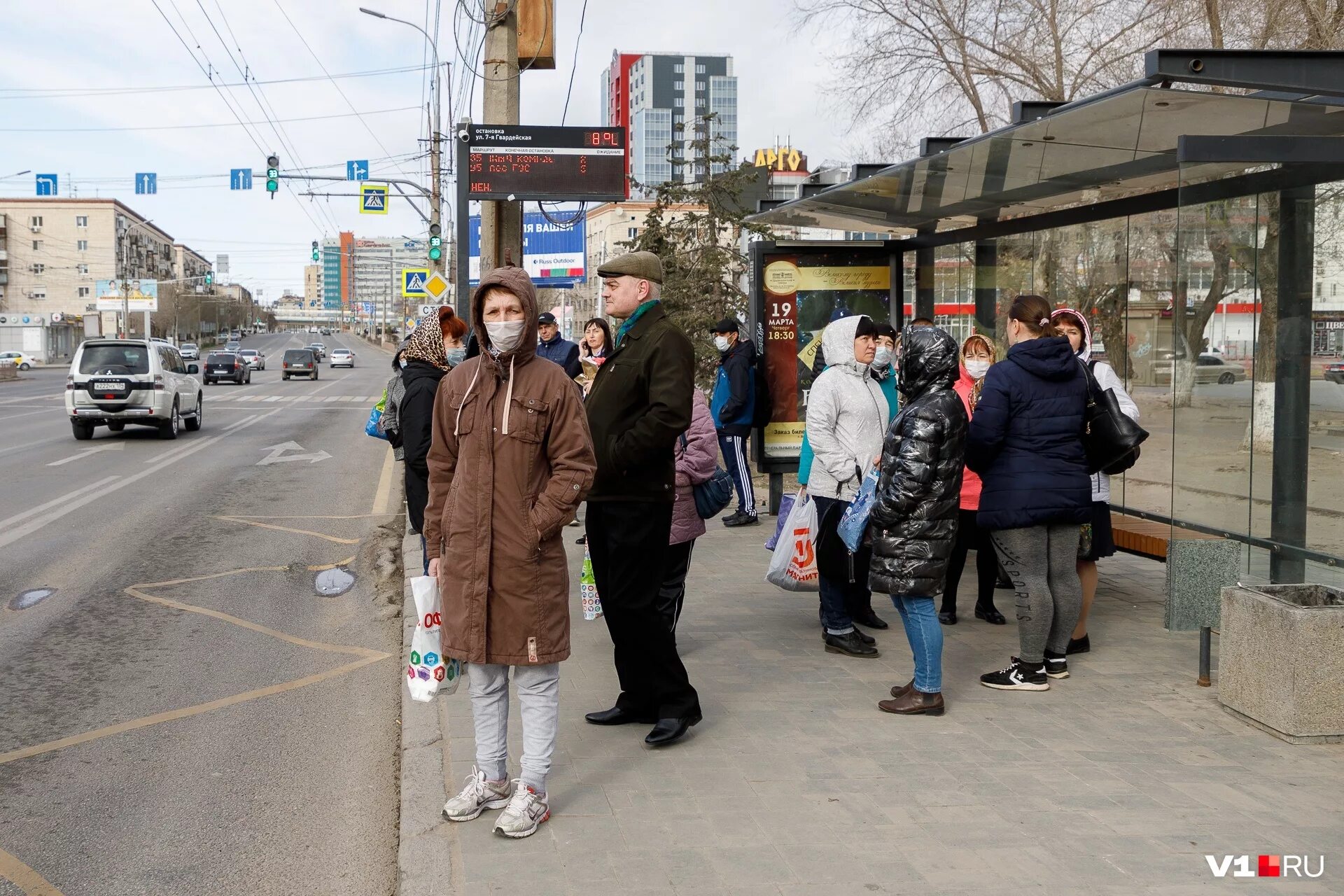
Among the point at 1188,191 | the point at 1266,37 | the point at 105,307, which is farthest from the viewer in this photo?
the point at 105,307

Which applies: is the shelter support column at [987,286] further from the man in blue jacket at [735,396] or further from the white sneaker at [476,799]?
the white sneaker at [476,799]

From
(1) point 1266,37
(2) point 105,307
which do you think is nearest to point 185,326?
(2) point 105,307

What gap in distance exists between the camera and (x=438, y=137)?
30406 millimetres

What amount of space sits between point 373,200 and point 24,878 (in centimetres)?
3525

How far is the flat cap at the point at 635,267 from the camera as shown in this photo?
4.88 m

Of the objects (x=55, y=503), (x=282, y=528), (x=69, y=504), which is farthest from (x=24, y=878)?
(x=55, y=503)

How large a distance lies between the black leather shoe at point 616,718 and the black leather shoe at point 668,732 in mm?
261

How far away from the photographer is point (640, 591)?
4.93 metres

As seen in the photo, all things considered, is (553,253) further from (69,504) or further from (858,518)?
(858,518)

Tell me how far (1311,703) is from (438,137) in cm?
2834

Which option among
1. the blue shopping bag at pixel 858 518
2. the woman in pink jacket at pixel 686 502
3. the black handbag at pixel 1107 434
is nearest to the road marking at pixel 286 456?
the woman in pink jacket at pixel 686 502

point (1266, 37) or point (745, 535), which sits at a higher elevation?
point (1266, 37)

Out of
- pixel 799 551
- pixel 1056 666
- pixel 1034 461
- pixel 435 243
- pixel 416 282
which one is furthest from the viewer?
pixel 416 282

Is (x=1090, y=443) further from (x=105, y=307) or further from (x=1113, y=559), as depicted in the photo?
(x=105, y=307)
